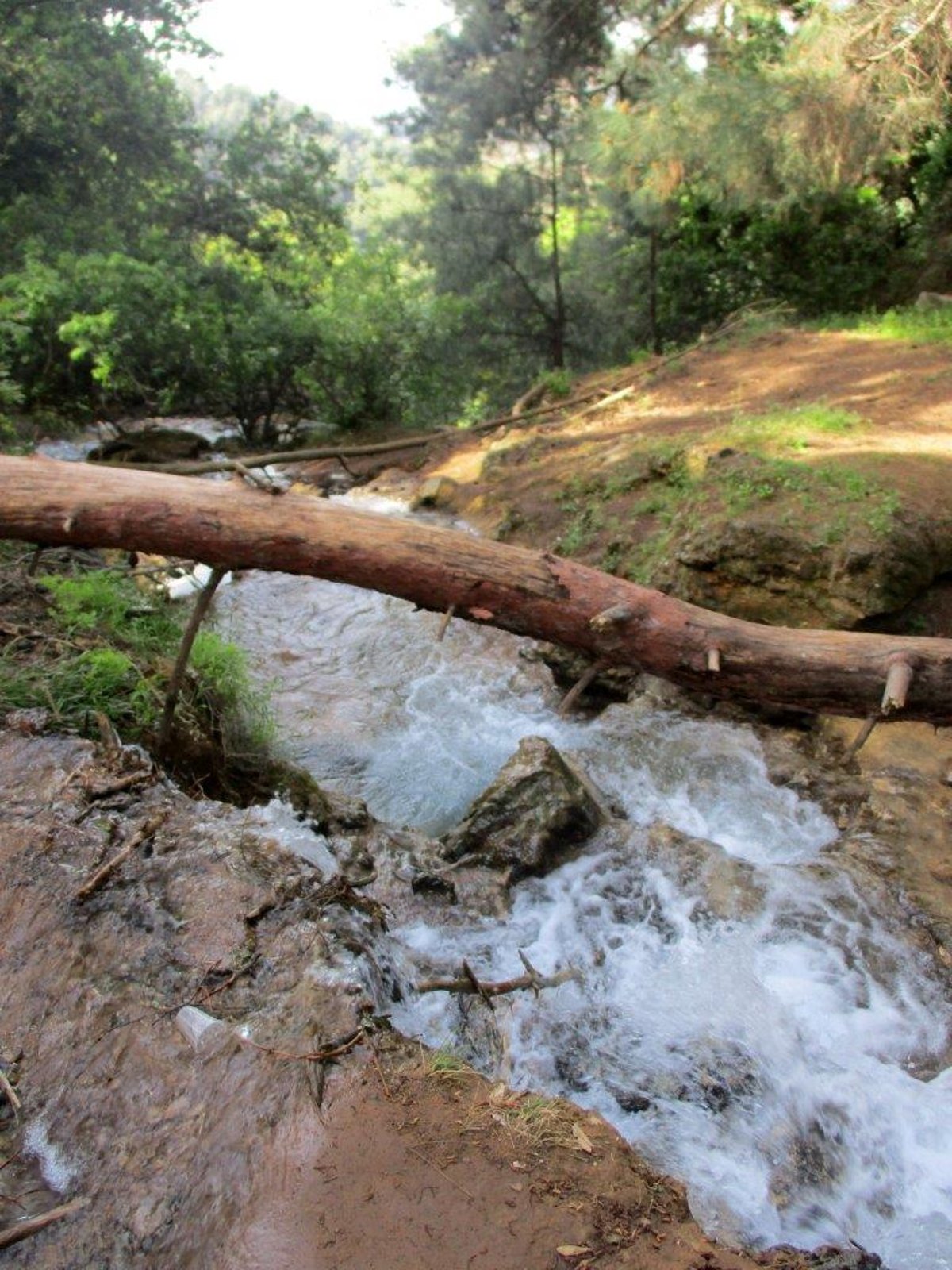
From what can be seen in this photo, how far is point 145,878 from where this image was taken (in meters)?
2.93

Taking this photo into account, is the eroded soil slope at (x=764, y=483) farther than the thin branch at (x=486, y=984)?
Yes

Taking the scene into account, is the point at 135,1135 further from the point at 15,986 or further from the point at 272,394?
the point at 272,394

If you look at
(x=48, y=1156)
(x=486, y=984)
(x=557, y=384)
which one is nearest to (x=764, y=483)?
(x=486, y=984)

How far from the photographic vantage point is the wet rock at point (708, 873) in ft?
13.4

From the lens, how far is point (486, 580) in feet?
10.3

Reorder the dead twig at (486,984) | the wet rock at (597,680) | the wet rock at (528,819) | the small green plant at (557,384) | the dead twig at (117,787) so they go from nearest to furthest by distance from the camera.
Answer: the dead twig at (486,984) < the dead twig at (117,787) < the wet rock at (528,819) < the wet rock at (597,680) < the small green plant at (557,384)

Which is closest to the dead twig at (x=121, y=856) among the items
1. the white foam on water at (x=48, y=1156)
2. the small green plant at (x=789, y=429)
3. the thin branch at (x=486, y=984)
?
the white foam on water at (x=48, y=1156)

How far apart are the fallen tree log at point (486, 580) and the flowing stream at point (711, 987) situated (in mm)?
1415

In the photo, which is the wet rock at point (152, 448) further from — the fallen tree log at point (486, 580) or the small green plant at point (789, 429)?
the fallen tree log at point (486, 580)

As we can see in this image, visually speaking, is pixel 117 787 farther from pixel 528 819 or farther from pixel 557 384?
pixel 557 384

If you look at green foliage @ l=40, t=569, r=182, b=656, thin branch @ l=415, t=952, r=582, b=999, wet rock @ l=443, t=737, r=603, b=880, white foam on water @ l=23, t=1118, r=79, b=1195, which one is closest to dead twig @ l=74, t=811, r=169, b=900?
white foam on water @ l=23, t=1118, r=79, b=1195

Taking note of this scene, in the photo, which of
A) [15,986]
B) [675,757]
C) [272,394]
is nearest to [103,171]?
[272,394]

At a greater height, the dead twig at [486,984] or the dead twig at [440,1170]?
the dead twig at [440,1170]

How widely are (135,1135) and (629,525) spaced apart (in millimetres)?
5967
